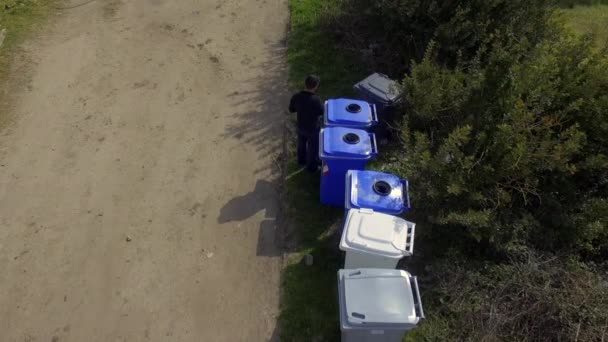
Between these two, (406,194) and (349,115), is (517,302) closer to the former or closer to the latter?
(406,194)

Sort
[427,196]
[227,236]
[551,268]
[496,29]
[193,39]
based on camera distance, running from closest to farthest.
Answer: [551,268] → [427,196] → [227,236] → [496,29] → [193,39]

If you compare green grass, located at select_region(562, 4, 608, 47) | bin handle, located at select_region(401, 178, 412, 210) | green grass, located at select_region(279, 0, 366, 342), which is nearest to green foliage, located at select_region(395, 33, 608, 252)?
bin handle, located at select_region(401, 178, 412, 210)

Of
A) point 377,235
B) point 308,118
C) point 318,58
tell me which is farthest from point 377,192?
point 318,58

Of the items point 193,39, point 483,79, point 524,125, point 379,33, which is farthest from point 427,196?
point 193,39

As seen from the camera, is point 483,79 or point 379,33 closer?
point 483,79

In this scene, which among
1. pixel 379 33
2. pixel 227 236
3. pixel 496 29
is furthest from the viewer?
pixel 379 33

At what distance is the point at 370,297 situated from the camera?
425cm

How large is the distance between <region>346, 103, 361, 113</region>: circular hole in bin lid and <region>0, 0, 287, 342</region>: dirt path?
1.57m

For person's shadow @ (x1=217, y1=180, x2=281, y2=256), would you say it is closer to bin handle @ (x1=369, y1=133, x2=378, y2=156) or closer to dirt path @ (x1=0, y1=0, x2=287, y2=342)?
dirt path @ (x1=0, y1=0, x2=287, y2=342)

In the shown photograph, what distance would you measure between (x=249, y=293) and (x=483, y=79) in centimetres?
380

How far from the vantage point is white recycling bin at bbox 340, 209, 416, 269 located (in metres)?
4.56

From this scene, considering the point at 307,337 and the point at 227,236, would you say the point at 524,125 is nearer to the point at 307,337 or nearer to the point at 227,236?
the point at 307,337

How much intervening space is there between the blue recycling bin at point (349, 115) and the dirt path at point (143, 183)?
1405 mm

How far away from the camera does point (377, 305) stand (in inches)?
165
